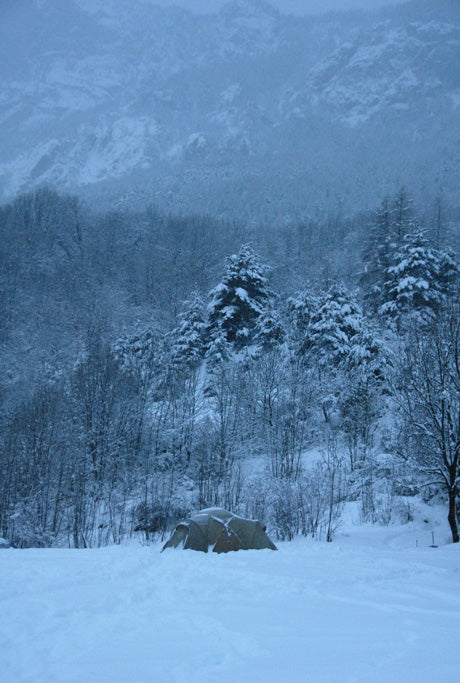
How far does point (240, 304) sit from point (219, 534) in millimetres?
24814

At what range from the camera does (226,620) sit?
5215 mm

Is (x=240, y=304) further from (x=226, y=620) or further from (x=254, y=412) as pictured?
(x=226, y=620)

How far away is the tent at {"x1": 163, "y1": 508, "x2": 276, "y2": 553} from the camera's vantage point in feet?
38.5

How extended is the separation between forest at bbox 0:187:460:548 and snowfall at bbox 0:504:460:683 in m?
6.82

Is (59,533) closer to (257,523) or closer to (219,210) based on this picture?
(257,523)

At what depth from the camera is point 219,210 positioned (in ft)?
348

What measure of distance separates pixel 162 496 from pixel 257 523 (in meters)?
8.55

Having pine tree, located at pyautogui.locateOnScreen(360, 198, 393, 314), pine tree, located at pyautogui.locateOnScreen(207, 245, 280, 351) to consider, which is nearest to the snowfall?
pine tree, located at pyautogui.locateOnScreen(207, 245, 280, 351)

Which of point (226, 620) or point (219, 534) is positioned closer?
point (226, 620)

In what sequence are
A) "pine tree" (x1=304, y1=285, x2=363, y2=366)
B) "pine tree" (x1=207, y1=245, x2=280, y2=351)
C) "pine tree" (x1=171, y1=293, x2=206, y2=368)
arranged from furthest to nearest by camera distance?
"pine tree" (x1=207, y1=245, x2=280, y2=351)
"pine tree" (x1=171, y1=293, x2=206, y2=368)
"pine tree" (x1=304, y1=285, x2=363, y2=366)

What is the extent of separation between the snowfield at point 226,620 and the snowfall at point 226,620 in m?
0.02

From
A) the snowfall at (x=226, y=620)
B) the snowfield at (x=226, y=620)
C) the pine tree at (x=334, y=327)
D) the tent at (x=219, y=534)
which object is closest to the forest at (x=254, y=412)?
the pine tree at (x=334, y=327)

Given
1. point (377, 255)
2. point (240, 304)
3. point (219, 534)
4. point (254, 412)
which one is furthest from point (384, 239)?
point (219, 534)

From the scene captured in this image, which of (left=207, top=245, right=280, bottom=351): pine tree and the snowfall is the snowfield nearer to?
the snowfall
